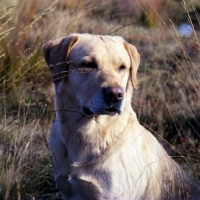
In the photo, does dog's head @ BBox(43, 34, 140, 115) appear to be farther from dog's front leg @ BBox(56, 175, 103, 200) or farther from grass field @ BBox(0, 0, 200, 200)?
dog's front leg @ BBox(56, 175, 103, 200)

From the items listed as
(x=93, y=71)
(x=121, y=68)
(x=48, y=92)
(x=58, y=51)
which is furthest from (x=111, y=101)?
(x=48, y=92)

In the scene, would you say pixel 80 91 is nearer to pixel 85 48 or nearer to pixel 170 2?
pixel 85 48

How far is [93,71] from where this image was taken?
11.3ft

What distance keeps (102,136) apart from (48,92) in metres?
2.80

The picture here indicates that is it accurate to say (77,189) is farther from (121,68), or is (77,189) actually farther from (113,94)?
(121,68)

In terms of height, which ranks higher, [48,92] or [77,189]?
[77,189]

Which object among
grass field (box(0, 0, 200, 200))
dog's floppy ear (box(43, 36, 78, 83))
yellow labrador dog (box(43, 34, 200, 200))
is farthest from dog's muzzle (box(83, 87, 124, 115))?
dog's floppy ear (box(43, 36, 78, 83))

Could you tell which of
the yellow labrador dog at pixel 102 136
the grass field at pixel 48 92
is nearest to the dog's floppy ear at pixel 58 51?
the yellow labrador dog at pixel 102 136

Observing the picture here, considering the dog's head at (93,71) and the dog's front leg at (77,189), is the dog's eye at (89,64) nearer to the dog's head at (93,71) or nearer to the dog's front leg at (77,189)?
the dog's head at (93,71)

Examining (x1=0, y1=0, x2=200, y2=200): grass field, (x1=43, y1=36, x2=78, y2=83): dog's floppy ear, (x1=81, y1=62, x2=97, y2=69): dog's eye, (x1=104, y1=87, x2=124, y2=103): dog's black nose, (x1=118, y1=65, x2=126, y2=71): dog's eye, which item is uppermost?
(x1=43, y1=36, x2=78, y2=83): dog's floppy ear

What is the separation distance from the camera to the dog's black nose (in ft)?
10.4

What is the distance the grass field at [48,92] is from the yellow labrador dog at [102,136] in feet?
0.51

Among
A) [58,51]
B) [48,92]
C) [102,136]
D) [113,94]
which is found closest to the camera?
[113,94]

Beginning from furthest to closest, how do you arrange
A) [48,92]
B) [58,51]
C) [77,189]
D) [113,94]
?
[48,92] → [58,51] → [77,189] → [113,94]
